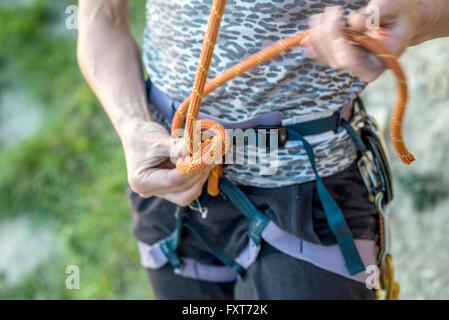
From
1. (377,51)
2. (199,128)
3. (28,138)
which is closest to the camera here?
(377,51)

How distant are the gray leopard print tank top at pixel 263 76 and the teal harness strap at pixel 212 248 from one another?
0.12 m

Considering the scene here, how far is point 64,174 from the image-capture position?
8.37 ft

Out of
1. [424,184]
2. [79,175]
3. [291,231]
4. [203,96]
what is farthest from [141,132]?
[79,175]

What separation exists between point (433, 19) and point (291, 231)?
39cm

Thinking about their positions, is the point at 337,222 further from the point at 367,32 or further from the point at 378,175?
the point at 367,32

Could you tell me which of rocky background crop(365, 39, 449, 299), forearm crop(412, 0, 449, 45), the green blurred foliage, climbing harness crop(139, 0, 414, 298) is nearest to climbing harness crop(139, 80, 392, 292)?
climbing harness crop(139, 0, 414, 298)

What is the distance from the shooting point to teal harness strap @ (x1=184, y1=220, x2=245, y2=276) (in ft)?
3.42

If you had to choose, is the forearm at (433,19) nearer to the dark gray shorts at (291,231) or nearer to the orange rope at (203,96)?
the orange rope at (203,96)

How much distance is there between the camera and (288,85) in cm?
89

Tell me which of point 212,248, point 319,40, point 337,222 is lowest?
point 212,248

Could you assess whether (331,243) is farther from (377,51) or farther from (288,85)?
(377,51)

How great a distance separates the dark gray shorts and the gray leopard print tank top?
2 centimetres
